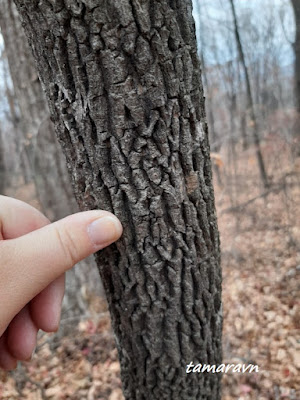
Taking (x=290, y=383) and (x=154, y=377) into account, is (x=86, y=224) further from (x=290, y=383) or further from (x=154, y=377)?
(x=290, y=383)

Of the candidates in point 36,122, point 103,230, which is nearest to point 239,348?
point 103,230

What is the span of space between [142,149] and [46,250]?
0.50m

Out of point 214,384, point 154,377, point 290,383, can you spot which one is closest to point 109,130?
point 154,377

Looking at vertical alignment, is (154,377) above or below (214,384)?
above

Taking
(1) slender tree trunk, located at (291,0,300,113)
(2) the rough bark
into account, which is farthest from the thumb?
(1) slender tree trunk, located at (291,0,300,113)

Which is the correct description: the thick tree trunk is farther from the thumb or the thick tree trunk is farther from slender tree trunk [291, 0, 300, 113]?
slender tree trunk [291, 0, 300, 113]

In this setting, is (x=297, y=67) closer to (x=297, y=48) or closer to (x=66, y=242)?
(x=297, y=48)

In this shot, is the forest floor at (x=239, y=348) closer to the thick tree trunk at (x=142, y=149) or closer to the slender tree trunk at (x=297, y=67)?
the thick tree trunk at (x=142, y=149)

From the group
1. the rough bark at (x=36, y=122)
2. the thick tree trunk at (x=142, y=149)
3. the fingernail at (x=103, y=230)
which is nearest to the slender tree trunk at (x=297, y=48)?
the rough bark at (x=36, y=122)

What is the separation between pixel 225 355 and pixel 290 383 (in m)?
0.58

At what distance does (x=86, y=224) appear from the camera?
1015 millimetres

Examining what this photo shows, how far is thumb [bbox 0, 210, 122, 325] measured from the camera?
3.17 ft

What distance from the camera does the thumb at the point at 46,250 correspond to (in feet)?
3.17

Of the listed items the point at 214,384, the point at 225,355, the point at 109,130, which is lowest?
the point at 225,355
